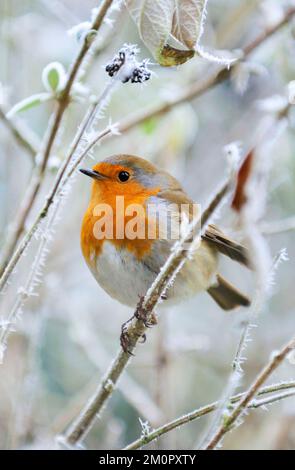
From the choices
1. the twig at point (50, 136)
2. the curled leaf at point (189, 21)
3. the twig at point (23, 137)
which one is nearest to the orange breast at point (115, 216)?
the twig at point (23, 137)

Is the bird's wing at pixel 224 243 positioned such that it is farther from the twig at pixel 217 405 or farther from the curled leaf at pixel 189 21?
the curled leaf at pixel 189 21

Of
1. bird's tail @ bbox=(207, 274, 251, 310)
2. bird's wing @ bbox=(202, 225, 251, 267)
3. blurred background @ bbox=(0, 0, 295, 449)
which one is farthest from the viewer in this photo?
bird's tail @ bbox=(207, 274, 251, 310)

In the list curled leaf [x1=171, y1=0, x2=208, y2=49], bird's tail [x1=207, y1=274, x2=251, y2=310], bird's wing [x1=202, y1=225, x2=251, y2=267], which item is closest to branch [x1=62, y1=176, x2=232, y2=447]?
curled leaf [x1=171, y1=0, x2=208, y2=49]

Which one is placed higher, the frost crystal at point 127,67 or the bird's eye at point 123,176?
the frost crystal at point 127,67

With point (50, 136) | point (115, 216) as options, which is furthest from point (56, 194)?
point (115, 216)

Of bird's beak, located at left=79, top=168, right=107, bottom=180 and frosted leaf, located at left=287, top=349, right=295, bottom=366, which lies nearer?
frosted leaf, located at left=287, top=349, right=295, bottom=366

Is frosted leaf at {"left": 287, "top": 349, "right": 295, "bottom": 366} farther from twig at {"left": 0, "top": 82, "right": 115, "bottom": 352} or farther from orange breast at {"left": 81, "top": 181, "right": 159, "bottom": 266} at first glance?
orange breast at {"left": 81, "top": 181, "right": 159, "bottom": 266}

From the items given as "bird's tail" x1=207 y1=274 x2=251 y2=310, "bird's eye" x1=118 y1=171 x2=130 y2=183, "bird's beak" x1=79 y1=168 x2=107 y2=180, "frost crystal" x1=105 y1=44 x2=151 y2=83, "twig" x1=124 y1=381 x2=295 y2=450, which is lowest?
"twig" x1=124 y1=381 x2=295 y2=450
